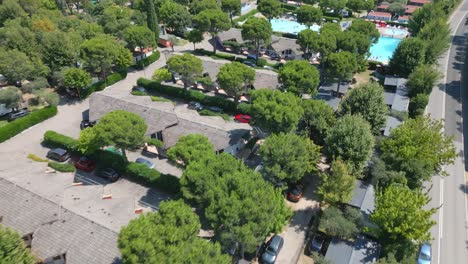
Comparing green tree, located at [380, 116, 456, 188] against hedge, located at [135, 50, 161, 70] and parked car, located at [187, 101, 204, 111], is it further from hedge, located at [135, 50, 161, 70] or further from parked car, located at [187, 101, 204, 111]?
hedge, located at [135, 50, 161, 70]

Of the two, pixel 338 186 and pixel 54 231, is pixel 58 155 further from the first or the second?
pixel 338 186

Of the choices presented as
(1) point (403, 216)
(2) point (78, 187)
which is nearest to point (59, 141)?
(2) point (78, 187)

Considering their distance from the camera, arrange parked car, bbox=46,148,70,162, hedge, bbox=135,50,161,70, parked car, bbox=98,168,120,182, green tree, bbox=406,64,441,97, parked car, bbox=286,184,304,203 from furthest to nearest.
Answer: hedge, bbox=135,50,161,70
green tree, bbox=406,64,441,97
parked car, bbox=46,148,70,162
parked car, bbox=98,168,120,182
parked car, bbox=286,184,304,203

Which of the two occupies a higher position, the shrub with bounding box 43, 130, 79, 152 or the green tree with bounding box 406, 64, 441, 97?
the green tree with bounding box 406, 64, 441, 97

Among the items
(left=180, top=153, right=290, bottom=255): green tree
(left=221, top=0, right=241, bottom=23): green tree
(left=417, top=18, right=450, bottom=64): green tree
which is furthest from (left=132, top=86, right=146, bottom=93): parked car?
(left=417, top=18, right=450, bottom=64): green tree

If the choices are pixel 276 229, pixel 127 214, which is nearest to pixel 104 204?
pixel 127 214

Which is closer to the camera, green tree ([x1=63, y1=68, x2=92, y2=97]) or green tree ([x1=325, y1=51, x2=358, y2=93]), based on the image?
green tree ([x1=63, y1=68, x2=92, y2=97])

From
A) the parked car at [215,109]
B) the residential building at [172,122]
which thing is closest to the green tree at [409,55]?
the residential building at [172,122]
